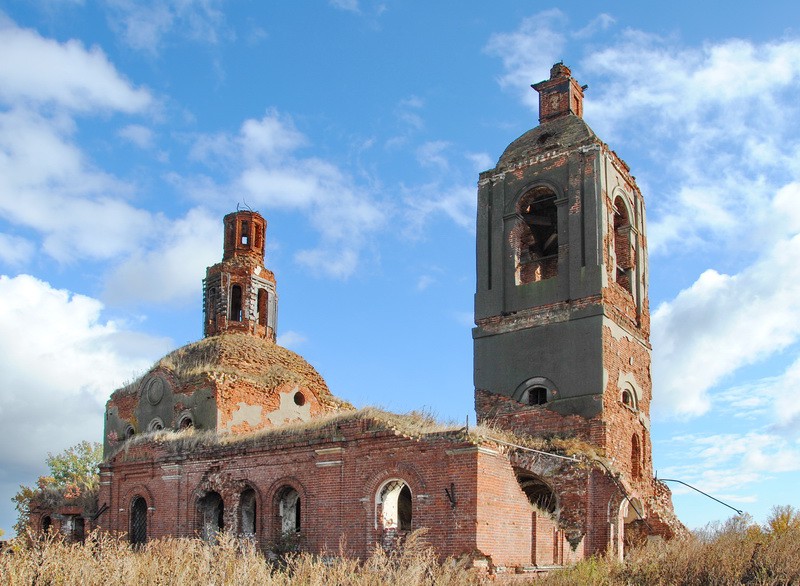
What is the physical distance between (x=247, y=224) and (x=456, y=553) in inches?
618

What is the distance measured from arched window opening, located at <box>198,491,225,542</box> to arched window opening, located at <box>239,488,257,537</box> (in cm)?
69

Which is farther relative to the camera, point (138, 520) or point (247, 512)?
point (138, 520)

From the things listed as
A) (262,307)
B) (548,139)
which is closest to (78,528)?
(262,307)

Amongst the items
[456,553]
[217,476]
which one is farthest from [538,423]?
[217,476]

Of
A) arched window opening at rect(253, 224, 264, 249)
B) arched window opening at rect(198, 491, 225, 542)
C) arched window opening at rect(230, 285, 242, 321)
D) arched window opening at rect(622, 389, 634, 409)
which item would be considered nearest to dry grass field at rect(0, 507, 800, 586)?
arched window opening at rect(198, 491, 225, 542)

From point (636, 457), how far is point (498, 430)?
417 centimetres

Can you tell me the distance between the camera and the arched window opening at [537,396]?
18.7 meters

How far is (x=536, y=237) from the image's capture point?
21094mm

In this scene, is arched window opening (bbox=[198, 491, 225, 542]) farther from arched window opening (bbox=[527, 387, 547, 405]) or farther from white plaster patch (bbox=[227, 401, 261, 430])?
arched window opening (bbox=[527, 387, 547, 405])

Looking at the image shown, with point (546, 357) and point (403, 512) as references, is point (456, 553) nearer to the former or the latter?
point (403, 512)

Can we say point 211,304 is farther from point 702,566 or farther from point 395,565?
point 702,566

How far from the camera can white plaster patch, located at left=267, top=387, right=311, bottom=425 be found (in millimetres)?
23500

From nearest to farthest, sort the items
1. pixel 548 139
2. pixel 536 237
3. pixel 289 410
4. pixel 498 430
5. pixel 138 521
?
pixel 498 430, pixel 138 521, pixel 548 139, pixel 536 237, pixel 289 410

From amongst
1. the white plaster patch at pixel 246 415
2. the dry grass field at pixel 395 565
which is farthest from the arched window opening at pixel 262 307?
the dry grass field at pixel 395 565
